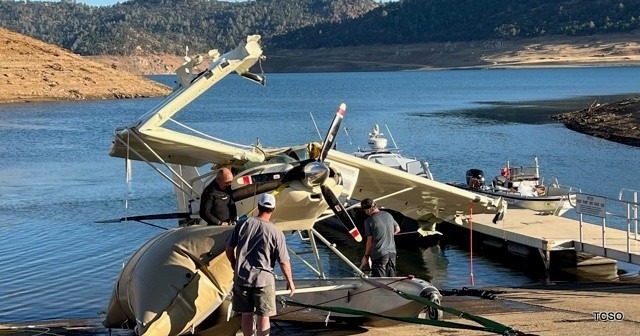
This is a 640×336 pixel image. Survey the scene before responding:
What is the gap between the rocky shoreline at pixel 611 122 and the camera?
5928 centimetres

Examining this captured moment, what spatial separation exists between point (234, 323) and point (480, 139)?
5380cm

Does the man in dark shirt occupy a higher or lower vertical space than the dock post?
higher

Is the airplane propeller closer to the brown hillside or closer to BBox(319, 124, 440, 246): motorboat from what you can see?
BBox(319, 124, 440, 246): motorboat

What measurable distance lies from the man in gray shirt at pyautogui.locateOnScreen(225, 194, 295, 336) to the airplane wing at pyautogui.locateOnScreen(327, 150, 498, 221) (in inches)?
158

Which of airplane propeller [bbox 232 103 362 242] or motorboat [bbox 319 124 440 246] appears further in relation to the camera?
motorboat [bbox 319 124 440 246]

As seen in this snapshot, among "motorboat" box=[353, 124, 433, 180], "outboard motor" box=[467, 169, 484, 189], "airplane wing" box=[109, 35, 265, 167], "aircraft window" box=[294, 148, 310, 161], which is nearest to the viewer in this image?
"airplane wing" box=[109, 35, 265, 167]

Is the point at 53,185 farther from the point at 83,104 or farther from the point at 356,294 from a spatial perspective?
the point at 83,104

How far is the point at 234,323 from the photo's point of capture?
486 inches

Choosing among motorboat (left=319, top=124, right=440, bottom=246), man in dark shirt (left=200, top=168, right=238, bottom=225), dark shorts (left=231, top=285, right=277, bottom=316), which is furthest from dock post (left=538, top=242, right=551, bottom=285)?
dark shorts (left=231, top=285, right=277, bottom=316)

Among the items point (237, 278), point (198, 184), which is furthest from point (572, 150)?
point (237, 278)

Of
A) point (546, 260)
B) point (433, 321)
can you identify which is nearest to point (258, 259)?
point (433, 321)

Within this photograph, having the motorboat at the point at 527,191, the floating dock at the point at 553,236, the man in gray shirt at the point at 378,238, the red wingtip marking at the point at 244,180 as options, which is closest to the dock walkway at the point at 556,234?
the floating dock at the point at 553,236

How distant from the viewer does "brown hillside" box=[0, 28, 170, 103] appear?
13312 centimetres

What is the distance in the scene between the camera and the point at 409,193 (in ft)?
56.3
